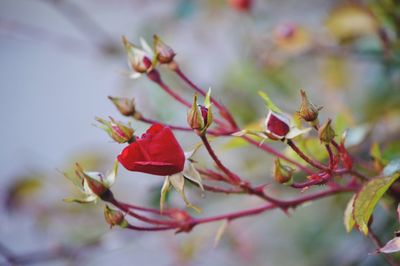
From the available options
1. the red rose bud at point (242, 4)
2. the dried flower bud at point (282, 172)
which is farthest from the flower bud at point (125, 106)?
the red rose bud at point (242, 4)

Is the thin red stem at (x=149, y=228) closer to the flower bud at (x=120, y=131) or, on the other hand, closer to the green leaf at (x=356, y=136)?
the flower bud at (x=120, y=131)

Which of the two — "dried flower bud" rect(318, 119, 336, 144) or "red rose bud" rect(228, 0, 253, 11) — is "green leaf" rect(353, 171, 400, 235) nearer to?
"dried flower bud" rect(318, 119, 336, 144)

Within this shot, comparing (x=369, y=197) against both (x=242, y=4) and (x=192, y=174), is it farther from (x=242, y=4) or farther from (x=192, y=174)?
(x=242, y=4)

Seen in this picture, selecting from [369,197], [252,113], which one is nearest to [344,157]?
[369,197]

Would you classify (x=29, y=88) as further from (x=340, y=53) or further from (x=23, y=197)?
(x=340, y=53)

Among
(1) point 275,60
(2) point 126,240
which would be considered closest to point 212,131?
(2) point 126,240
